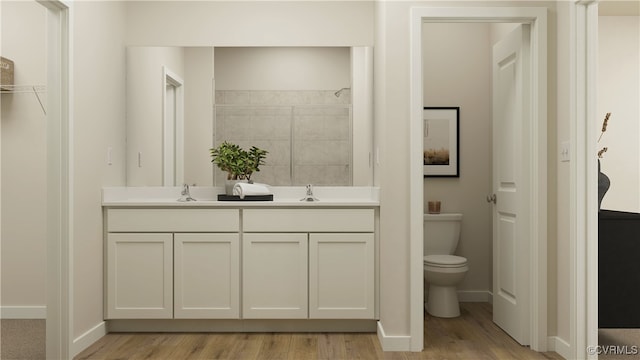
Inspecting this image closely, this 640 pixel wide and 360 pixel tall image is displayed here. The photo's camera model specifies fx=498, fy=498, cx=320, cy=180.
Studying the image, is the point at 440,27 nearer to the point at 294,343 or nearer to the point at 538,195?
the point at 538,195

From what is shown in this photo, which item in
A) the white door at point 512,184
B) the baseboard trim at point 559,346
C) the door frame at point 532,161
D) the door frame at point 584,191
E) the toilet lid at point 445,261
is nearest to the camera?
the door frame at point 584,191

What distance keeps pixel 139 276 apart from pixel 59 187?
0.82 metres

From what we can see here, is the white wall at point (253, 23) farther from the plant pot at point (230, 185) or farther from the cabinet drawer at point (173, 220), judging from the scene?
the cabinet drawer at point (173, 220)

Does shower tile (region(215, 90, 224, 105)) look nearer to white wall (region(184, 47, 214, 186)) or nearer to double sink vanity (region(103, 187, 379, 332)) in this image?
white wall (region(184, 47, 214, 186))

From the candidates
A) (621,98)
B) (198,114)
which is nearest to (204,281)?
(198,114)

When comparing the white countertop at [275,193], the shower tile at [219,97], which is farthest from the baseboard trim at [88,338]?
the shower tile at [219,97]

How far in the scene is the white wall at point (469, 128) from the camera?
4.18 m

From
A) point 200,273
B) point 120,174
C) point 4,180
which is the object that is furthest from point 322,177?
point 4,180

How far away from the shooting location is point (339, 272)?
3.25m

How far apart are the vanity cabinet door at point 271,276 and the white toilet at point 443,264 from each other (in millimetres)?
1034

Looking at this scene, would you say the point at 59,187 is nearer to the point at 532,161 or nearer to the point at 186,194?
the point at 186,194

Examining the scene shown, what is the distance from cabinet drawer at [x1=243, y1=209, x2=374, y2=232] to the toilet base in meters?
0.96

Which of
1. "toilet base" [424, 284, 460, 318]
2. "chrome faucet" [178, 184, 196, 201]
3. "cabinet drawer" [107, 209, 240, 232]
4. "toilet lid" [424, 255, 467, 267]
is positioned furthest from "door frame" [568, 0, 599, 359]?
"chrome faucet" [178, 184, 196, 201]

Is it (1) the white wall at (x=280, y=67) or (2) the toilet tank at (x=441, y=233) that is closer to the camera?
(1) the white wall at (x=280, y=67)
